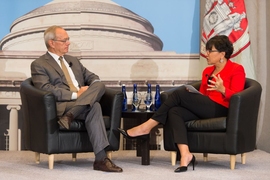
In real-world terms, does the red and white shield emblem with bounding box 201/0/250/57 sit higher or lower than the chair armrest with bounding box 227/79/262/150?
higher

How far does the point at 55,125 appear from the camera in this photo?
3.77m

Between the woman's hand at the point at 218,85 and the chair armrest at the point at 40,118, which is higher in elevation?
the woman's hand at the point at 218,85

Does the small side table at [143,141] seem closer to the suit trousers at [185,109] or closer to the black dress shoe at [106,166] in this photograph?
the suit trousers at [185,109]

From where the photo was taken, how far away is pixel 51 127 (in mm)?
3752

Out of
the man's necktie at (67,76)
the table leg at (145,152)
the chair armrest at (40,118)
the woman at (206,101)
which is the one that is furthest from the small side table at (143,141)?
the chair armrest at (40,118)

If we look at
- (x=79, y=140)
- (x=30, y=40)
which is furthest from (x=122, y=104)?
(x=30, y=40)

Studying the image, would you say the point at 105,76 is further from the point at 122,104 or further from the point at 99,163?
the point at 99,163

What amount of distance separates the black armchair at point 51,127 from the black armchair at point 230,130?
0.55 metres

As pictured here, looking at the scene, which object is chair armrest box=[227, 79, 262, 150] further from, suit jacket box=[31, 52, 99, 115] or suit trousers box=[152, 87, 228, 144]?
suit jacket box=[31, 52, 99, 115]

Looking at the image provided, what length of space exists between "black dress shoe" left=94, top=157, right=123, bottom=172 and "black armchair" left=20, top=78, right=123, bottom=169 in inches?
9.2

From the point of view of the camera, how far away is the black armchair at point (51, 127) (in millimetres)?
3748

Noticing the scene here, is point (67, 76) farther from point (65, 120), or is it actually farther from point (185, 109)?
point (185, 109)

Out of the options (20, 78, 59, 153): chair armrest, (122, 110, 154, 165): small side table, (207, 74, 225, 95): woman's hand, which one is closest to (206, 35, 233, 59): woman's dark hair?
(207, 74, 225, 95): woman's hand

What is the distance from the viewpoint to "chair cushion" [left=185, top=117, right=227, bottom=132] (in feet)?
12.3
